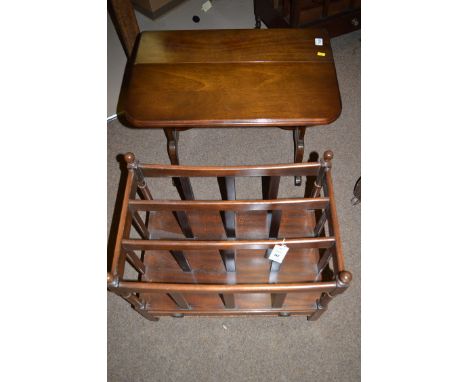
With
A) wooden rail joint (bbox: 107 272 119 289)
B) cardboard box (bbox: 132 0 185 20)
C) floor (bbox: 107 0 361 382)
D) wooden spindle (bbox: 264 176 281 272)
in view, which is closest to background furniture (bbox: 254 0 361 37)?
cardboard box (bbox: 132 0 185 20)

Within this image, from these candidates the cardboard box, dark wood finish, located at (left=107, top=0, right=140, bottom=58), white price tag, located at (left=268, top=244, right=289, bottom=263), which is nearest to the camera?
white price tag, located at (left=268, top=244, right=289, bottom=263)

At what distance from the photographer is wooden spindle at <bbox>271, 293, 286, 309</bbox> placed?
1.05 metres

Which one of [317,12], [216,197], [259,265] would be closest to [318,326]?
[259,265]

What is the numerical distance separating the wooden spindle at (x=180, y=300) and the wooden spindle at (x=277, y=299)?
0.32 m

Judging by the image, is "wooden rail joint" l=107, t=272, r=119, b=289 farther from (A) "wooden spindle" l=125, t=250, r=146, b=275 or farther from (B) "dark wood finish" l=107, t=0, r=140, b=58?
(B) "dark wood finish" l=107, t=0, r=140, b=58

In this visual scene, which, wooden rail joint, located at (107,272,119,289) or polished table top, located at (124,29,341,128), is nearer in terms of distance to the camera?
wooden rail joint, located at (107,272,119,289)

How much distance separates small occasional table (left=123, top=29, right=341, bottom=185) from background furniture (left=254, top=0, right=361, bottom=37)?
59cm

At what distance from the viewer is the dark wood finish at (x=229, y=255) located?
2.86ft

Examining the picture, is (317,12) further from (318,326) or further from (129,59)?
(318,326)

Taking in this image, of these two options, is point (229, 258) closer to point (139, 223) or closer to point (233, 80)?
point (139, 223)

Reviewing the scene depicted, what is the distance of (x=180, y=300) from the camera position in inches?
43.6

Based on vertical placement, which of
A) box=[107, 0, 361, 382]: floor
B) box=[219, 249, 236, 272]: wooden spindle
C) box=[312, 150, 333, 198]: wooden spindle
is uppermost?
box=[312, 150, 333, 198]: wooden spindle

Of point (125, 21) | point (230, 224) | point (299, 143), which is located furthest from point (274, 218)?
point (125, 21)

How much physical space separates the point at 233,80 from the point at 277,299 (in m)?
1.01
